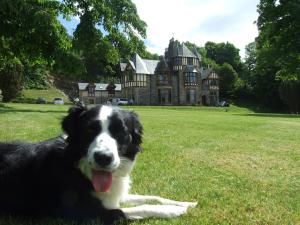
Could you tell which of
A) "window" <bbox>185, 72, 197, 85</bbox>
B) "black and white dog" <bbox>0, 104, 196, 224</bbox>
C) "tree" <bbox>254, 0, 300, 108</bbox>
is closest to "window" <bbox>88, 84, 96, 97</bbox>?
"window" <bbox>185, 72, 197, 85</bbox>

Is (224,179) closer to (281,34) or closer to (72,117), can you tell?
(72,117)

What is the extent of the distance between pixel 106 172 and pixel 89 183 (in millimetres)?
241

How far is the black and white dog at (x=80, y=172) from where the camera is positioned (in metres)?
4.64

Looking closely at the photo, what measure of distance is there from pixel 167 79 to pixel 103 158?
284ft

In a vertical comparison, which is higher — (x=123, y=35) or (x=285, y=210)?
(x=123, y=35)

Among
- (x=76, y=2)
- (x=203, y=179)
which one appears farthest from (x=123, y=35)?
(x=203, y=179)

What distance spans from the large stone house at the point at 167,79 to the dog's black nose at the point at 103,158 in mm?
83725

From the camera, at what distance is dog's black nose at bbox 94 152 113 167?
444cm

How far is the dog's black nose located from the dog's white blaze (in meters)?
0.03

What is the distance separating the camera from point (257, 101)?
90.6 m

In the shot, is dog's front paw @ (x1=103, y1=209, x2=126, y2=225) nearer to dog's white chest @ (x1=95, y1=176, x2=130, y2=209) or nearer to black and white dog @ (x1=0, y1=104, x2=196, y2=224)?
black and white dog @ (x1=0, y1=104, x2=196, y2=224)

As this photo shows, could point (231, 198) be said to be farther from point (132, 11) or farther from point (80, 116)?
point (132, 11)

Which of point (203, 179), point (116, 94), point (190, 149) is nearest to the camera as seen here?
point (203, 179)

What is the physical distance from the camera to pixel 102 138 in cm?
459
